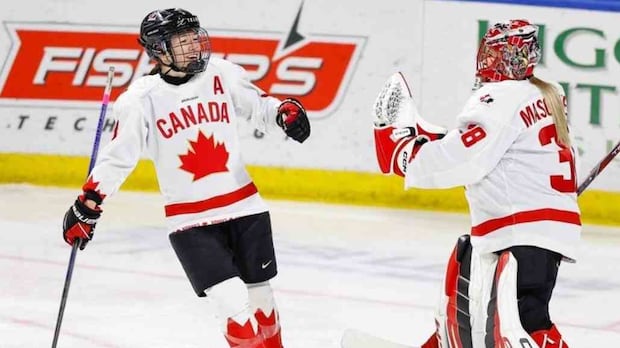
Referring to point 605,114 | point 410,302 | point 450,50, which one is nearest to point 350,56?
point 450,50

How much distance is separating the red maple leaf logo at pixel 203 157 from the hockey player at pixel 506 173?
55 cm

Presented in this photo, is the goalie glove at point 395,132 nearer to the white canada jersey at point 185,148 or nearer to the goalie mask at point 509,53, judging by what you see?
the goalie mask at point 509,53

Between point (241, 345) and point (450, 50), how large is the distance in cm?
345

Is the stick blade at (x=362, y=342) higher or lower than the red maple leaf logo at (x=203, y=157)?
lower

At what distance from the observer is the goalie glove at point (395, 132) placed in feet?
10.3

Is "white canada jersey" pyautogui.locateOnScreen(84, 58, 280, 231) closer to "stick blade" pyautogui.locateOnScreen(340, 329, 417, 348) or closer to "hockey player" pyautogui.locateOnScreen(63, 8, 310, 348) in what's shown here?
"hockey player" pyautogui.locateOnScreen(63, 8, 310, 348)

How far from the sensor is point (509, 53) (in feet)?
10.3

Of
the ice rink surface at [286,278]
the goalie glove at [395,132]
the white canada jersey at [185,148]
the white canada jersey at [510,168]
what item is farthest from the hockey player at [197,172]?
the ice rink surface at [286,278]

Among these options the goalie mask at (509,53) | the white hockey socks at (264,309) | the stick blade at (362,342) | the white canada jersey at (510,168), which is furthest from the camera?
the stick blade at (362,342)

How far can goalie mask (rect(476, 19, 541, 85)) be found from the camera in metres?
3.14

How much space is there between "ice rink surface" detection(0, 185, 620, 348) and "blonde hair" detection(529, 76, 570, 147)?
58.2 inches

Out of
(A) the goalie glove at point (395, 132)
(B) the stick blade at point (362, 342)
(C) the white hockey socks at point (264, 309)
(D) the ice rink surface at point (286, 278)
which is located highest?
(A) the goalie glove at point (395, 132)

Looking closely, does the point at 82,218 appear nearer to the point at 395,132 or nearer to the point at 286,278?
the point at 395,132

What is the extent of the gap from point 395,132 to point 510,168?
0.28m
